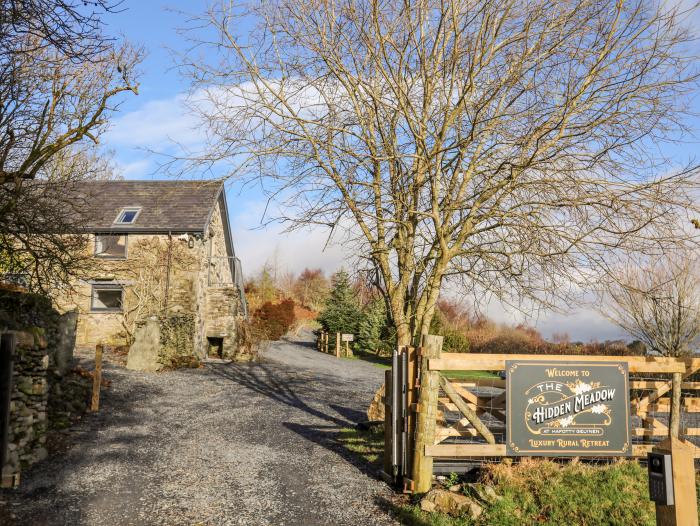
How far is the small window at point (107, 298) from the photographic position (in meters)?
22.4

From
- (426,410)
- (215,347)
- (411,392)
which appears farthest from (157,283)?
(426,410)

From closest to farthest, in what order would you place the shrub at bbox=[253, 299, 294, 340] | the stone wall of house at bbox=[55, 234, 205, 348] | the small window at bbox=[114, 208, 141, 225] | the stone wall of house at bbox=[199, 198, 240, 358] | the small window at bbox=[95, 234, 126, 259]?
the stone wall of house at bbox=[55, 234, 205, 348], the small window at bbox=[95, 234, 126, 259], the small window at bbox=[114, 208, 141, 225], the stone wall of house at bbox=[199, 198, 240, 358], the shrub at bbox=[253, 299, 294, 340]

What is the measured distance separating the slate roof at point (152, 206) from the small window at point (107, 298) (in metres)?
2.22

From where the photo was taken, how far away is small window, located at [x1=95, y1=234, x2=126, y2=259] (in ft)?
73.8

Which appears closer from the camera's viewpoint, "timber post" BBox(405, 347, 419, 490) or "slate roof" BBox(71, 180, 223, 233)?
"timber post" BBox(405, 347, 419, 490)

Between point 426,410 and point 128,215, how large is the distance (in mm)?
19128

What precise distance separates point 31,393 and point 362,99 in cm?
693

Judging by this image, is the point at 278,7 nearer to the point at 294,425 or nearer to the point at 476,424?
the point at 476,424

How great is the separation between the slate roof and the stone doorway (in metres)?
4.85

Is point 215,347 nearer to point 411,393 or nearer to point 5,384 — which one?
point 5,384

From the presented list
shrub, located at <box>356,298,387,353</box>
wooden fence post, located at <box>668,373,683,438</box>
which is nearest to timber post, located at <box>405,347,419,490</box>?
wooden fence post, located at <box>668,373,683,438</box>

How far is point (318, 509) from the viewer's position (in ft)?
23.7

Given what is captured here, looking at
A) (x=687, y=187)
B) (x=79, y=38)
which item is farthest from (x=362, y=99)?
(x=687, y=187)

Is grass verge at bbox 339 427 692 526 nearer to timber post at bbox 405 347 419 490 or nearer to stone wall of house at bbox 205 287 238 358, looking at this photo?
timber post at bbox 405 347 419 490
